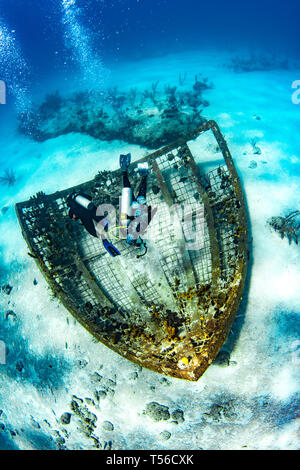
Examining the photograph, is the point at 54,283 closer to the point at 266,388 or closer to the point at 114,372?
the point at 114,372

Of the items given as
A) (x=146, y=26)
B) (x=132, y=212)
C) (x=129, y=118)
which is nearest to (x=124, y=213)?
(x=132, y=212)

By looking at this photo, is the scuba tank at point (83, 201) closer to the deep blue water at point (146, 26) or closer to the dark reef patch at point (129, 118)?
the dark reef patch at point (129, 118)

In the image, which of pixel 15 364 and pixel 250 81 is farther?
pixel 250 81

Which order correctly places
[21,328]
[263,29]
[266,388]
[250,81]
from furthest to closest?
[263,29], [250,81], [21,328], [266,388]

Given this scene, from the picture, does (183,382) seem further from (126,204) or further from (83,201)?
(83,201)

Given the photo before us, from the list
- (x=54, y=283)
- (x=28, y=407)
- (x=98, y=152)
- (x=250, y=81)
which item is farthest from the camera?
(x=250, y=81)

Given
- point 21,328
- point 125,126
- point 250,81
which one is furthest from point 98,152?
point 250,81
